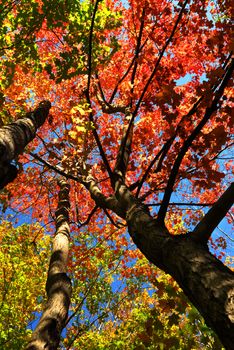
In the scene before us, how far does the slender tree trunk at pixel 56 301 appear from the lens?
3.47 m

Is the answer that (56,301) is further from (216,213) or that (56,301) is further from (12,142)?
(216,213)

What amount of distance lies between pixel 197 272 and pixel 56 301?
2536 millimetres

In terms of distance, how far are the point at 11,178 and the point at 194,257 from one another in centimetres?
248

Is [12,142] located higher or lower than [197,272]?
higher

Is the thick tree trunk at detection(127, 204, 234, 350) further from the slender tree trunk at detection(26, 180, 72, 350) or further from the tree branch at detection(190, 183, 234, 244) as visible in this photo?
the slender tree trunk at detection(26, 180, 72, 350)

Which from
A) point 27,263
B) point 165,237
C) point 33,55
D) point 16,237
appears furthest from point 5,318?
point 165,237

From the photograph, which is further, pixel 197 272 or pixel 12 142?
pixel 12 142

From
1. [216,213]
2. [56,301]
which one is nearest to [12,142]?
[56,301]

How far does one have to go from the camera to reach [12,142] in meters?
3.98

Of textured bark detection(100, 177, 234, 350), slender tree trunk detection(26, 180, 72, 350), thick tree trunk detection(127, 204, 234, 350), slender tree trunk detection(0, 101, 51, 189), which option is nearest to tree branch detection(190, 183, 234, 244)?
textured bark detection(100, 177, 234, 350)

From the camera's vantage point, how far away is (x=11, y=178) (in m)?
3.80

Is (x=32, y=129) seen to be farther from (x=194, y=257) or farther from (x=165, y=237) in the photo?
(x=194, y=257)

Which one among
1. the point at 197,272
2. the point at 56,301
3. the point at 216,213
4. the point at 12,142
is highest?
the point at 12,142

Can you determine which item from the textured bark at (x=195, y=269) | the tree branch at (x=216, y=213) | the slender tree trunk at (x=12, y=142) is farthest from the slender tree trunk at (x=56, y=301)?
the tree branch at (x=216, y=213)
